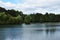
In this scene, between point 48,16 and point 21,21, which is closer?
point 21,21

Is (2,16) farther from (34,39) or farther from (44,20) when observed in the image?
(34,39)

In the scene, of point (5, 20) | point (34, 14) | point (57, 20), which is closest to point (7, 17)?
point (5, 20)

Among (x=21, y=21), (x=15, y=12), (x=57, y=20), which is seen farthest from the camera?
(x=57, y=20)

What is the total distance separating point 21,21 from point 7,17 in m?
11.5

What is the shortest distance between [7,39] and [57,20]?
99747 mm

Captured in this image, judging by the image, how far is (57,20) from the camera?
124562 mm

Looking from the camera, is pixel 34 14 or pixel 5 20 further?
pixel 34 14

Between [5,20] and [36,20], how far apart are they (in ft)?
133

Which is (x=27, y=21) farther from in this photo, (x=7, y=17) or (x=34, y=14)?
(x=34, y=14)

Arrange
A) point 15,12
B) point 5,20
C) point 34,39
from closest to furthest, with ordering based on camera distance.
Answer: point 34,39, point 5,20, point 15,12

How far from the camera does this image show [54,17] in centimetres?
11700

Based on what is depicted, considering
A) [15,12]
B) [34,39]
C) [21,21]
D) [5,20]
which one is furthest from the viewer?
[15,12]

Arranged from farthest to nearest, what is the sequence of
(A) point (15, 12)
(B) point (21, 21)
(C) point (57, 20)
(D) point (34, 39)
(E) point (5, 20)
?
(C) point (57, 20), (A) point (15, 12), (B) point (21, 21), (E) point (5, 20), (D) point (34, 39)

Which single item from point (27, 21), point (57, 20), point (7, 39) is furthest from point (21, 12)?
point (7, 39)
